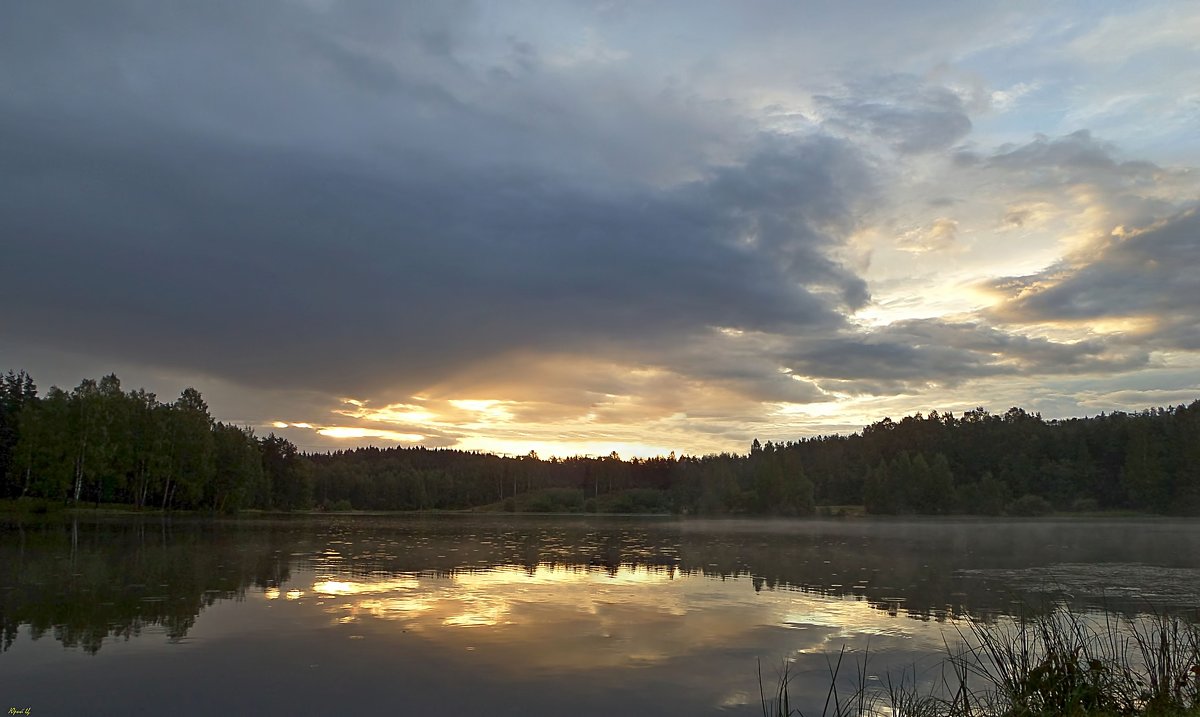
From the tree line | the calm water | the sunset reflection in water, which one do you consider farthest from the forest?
the sunset reflection in water

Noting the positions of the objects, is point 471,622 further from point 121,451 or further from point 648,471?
point 648,471

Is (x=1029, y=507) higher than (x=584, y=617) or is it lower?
higher

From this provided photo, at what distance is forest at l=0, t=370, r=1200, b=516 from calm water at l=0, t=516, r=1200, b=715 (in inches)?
1757

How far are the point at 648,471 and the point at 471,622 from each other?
184 meters

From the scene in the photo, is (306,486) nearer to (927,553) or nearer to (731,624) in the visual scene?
(927,553)

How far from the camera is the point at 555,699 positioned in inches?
439

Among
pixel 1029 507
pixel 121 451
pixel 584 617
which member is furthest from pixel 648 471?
pixel 584 617

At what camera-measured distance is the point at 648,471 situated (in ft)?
652

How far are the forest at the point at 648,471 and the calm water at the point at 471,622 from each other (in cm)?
4462

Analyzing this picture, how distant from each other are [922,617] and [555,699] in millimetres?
10759

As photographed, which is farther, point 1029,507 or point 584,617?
point 1029,507

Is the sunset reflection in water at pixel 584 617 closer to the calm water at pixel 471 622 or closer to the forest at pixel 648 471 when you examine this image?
the calm water at pixel 471 622

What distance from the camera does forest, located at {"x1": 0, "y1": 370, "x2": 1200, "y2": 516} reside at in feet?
235

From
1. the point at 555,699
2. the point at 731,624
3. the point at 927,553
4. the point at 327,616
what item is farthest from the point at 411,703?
the point at 927,553
